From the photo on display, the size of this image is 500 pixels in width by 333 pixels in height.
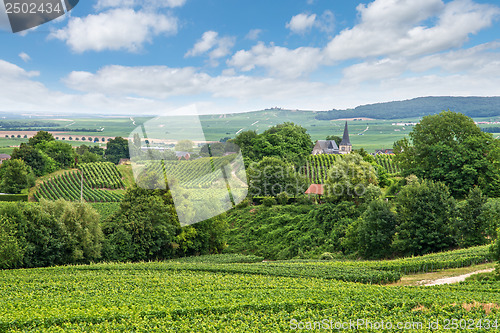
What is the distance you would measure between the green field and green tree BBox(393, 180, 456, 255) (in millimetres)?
10177

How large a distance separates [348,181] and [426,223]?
458 inches

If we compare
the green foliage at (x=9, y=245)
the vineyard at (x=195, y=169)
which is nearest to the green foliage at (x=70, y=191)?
the green foliage at (x=9, y=245)

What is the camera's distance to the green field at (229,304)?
12.6 meters

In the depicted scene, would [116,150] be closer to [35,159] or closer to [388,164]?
[35,159]

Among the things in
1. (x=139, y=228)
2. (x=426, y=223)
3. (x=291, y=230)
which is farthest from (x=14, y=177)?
(x=426, y=223)

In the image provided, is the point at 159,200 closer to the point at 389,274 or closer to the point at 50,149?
the point at 389,274

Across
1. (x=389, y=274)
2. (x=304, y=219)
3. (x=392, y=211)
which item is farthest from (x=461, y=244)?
(x=304, y=219)

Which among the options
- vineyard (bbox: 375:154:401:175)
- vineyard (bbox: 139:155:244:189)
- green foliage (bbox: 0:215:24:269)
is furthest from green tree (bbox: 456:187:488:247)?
vineyard (bbox: 375:154:401:175)

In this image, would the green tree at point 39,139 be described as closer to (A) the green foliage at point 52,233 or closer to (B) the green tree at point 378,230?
(A) the green foliage at point 52,233

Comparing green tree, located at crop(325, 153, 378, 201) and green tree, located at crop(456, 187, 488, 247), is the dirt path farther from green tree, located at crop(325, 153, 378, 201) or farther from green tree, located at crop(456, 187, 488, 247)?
green tree, located at crop(325, 153, 378, 201)

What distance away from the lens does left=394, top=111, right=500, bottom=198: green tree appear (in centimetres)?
3762

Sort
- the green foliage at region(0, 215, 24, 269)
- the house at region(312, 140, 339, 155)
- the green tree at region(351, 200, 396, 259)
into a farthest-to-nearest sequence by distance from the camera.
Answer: the house at region(312, 140, 339, 155) → the green tree at region(351, 200, 396, 259) → the green foliage at region(0, 215, 24, 269)

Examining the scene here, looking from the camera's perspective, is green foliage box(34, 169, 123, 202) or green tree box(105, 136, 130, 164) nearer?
green foliage box(34, 169, 123, 202)

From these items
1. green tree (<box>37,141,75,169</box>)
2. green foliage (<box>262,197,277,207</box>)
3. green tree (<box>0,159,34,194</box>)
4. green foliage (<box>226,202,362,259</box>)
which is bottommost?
green foliage (<box>226,202,362,259</box>)
